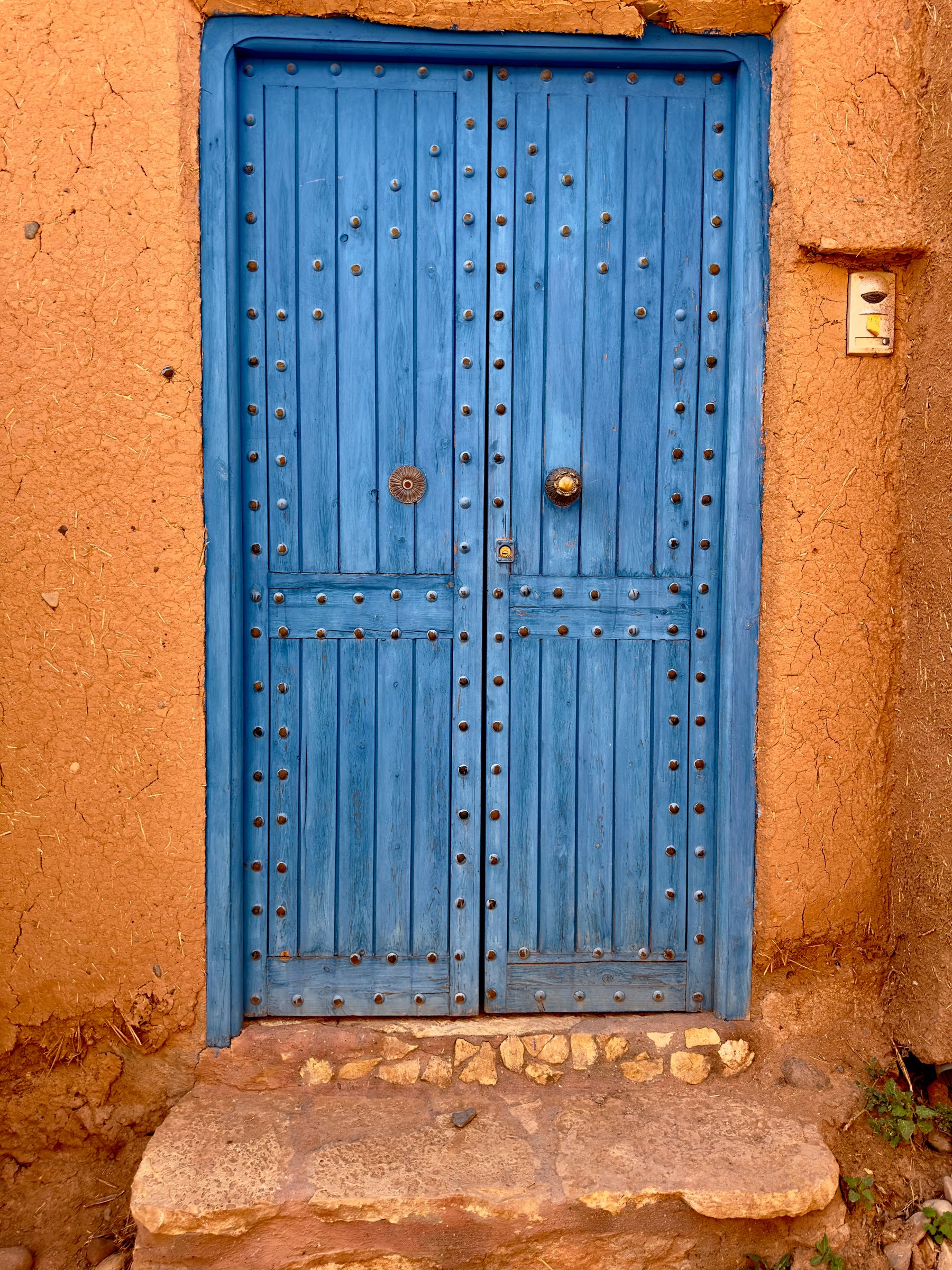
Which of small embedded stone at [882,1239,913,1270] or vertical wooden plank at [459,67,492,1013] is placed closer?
small embedded stone at [882,1239,913,1270]

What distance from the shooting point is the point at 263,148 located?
2258 millimetres

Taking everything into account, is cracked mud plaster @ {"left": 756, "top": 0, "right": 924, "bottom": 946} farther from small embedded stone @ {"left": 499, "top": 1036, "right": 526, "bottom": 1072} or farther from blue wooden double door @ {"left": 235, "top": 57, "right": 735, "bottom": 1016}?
small embedded stone @ {"left": 499, "top": 1036, "right": 526, "bottom": 1072}

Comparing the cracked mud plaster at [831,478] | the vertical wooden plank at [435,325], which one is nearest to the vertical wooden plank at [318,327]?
the vertical wooden plank at [435,325]

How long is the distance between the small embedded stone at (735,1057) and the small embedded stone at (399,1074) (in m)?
0.81

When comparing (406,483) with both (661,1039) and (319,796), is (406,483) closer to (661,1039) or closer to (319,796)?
(319,796)

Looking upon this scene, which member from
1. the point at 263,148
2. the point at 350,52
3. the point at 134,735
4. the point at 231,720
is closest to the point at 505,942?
the point at 231,720

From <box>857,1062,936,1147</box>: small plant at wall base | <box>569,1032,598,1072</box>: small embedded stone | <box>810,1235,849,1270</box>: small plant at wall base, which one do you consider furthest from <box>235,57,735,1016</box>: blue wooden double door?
<box>810,1235,849,1270</box>: small plant at wall base

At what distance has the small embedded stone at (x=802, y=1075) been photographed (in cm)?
225

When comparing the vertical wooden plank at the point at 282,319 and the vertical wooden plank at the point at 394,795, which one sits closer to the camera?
the vertical wooden plank at the point at 282,319

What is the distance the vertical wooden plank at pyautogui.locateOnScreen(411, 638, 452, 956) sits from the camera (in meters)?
2.38

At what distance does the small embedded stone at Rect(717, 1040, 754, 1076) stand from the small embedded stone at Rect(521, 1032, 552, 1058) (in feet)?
1.51

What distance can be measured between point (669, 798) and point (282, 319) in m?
1.67

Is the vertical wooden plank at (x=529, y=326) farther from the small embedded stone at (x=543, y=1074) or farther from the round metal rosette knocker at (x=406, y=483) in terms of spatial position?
the small embedded stone at (x=543, y=1074)

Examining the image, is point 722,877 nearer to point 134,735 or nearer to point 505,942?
point 505,942
